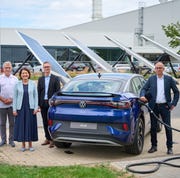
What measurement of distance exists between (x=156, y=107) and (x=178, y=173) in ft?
6.27

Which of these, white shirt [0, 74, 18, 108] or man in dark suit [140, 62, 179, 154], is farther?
white shirt [0, 74, 18, 108]

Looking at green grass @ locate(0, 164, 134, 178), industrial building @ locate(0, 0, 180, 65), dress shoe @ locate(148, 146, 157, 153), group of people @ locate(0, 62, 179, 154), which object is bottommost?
→ dress shoe @ locate(148, 146, 157, 153)

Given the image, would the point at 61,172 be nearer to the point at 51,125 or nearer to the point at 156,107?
the point at 51,125

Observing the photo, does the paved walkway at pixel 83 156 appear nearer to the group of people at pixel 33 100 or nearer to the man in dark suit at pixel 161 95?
the group of people at pixel 33 100

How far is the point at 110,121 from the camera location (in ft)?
23.3

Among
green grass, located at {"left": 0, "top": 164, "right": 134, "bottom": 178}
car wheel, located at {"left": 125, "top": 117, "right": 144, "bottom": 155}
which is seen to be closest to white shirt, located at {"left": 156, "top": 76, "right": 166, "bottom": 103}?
car wheel, located at {"left": 125, "top": 117, "right": 144, "bottom": 155}

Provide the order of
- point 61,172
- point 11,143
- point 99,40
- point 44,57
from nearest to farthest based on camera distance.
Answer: point 61,172 → point 11,143 → point 44,57 → point 99,40

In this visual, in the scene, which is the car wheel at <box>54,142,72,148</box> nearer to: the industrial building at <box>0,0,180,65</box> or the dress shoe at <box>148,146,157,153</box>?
the dress shoe at <box>148,146,157,153</box>

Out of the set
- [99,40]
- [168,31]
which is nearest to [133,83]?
[168,31]

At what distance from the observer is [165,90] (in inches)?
303

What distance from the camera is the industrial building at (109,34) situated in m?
63.3

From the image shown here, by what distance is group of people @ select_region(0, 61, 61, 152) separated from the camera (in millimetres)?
7848

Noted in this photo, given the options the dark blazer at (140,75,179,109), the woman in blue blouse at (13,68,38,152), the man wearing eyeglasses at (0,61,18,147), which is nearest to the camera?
the dark blazer at (140,75,179,109)

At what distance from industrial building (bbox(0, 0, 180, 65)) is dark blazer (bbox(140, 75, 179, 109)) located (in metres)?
55.2
